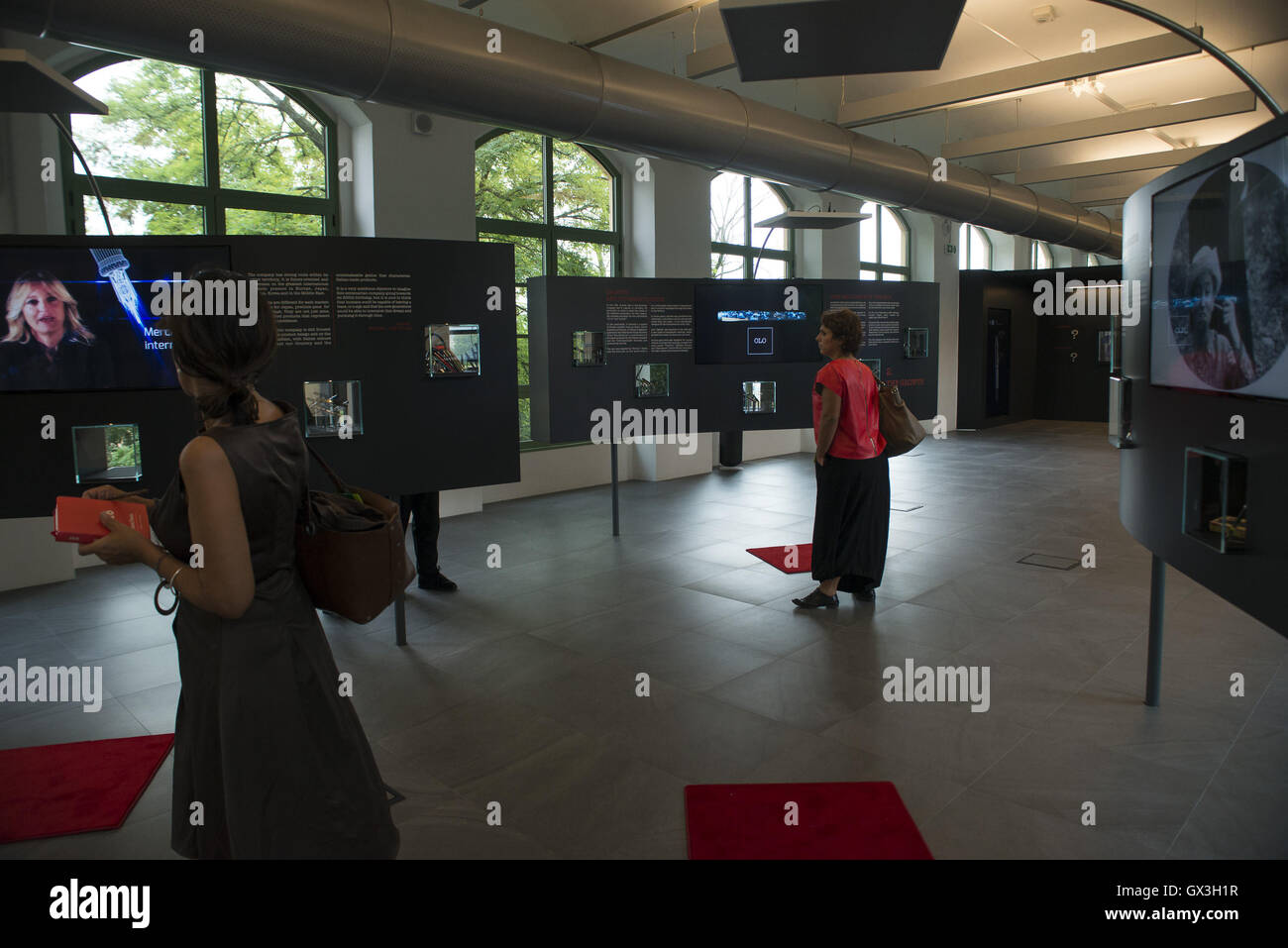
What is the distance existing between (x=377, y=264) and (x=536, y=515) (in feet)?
13.7

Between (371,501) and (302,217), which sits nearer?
(371,501)

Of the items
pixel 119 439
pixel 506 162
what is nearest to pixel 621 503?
pixel 506 162

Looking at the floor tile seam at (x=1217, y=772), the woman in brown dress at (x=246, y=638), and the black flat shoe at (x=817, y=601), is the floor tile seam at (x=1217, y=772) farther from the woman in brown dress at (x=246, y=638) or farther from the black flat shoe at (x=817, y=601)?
the woman in brown dress at (x=246, y=638)

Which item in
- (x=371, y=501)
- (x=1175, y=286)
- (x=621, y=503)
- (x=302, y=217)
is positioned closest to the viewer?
(x=371, y=501)

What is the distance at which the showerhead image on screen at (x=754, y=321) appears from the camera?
7949 millimetres

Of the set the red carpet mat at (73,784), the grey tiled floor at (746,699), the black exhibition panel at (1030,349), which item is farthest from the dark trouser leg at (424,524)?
the black exhibition panel at (1030,349)

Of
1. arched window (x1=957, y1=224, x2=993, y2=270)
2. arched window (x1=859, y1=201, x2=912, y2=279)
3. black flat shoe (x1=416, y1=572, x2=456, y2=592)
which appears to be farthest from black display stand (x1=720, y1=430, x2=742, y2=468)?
arched window (x1=957, y1=224, x2=993, y2=270)

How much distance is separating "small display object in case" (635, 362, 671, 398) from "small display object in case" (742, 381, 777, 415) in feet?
2.66

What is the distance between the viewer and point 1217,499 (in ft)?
8.98

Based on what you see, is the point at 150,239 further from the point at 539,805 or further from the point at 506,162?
the point at 506,162

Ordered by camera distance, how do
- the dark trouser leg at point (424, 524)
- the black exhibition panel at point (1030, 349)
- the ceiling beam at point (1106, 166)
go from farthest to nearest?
the black exhibition panel at point (1030, 349) → the ceiling beam at point (1106, 166) → the dark trouser leg at point (424, 524)

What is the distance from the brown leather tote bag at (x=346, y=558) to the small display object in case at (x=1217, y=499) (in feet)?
7.57

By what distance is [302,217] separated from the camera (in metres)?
7.90

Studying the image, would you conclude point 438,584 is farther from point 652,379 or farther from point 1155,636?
point 1155,636
